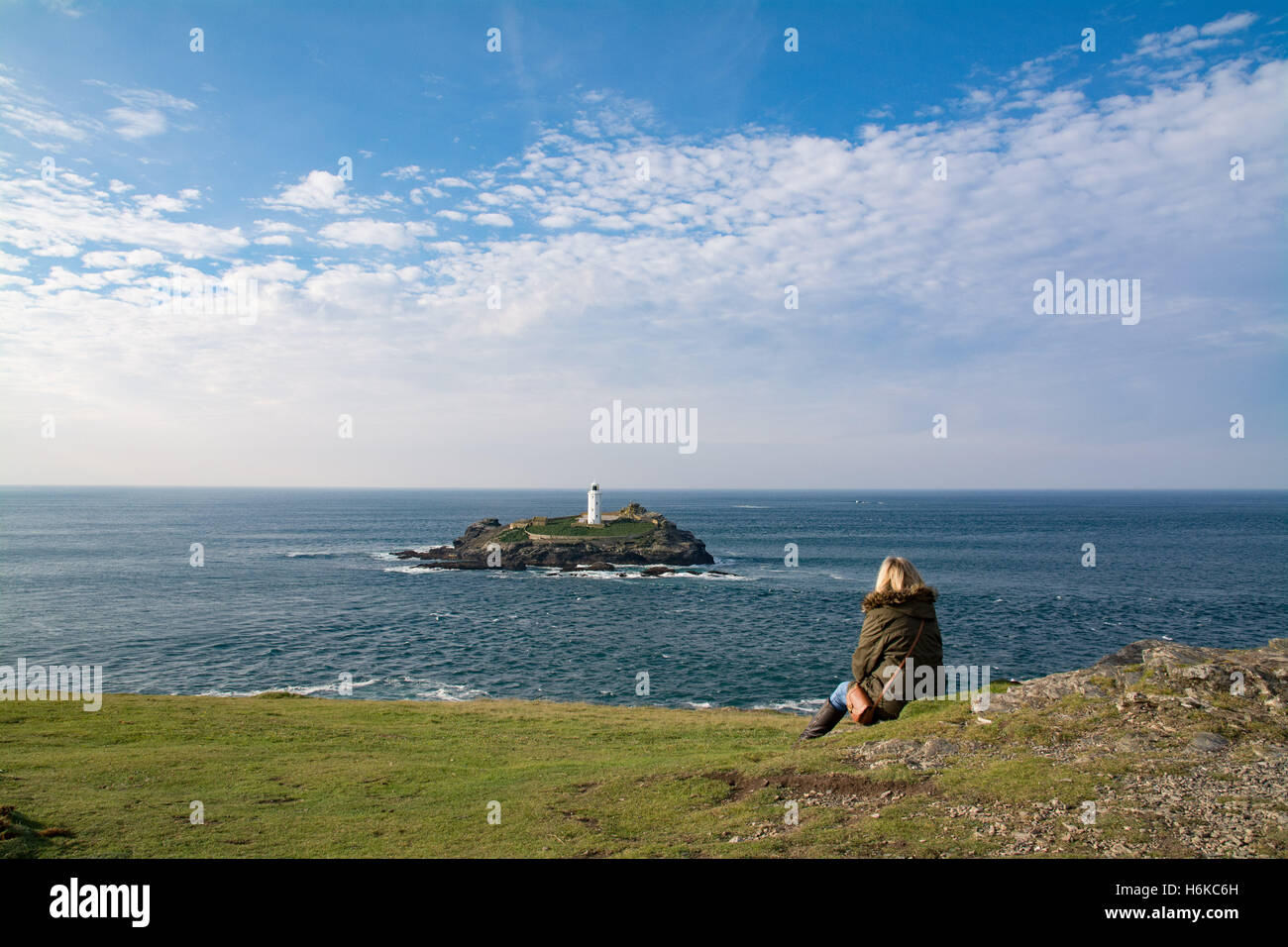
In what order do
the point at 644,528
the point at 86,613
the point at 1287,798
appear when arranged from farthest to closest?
the point at 644,528, the point at 86,613, the point at 1287,798

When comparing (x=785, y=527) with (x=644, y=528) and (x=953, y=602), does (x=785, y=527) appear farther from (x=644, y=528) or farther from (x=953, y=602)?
(x=953, y=602)

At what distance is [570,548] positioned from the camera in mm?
114250

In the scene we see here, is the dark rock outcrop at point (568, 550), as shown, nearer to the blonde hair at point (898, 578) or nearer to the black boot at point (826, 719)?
the black boot at point (826, 719)

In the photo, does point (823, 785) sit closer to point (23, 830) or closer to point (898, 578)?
point (898, 578)

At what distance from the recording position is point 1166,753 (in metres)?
12.8

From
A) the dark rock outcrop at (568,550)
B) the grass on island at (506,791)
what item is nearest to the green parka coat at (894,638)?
the grass on island at (506,791)

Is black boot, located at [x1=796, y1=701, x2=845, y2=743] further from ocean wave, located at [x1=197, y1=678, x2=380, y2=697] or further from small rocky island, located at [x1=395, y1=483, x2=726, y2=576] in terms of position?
small rocky island, located at [x1=395, y1=483, x2=726, y2=576]

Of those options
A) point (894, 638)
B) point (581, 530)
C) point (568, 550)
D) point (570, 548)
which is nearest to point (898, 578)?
point (894, 638)

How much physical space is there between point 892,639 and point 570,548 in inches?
4206

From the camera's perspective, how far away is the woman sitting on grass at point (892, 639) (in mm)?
8836

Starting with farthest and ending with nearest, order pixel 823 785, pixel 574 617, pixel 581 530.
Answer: pixel 581 530 → pixel 574 617 → pixel 823 785

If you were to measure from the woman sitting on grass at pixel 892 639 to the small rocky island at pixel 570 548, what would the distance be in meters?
92.7
